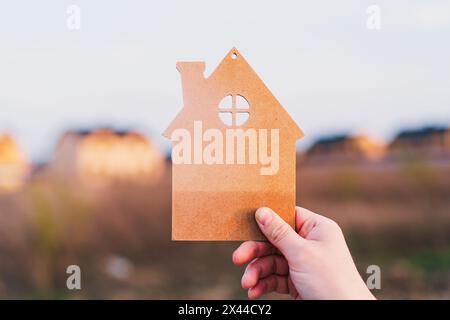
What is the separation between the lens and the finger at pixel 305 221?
2152 millimetres

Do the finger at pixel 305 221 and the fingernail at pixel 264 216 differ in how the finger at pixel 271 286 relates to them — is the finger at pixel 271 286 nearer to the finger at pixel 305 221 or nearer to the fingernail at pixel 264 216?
the finger at pixel 305 221

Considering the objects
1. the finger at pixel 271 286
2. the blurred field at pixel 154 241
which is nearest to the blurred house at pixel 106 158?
the blurred field at pixel 154 241

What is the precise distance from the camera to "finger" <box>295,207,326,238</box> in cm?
215

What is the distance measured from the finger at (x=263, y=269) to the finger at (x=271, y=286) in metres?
0.02

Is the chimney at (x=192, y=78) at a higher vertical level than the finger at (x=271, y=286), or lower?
higher

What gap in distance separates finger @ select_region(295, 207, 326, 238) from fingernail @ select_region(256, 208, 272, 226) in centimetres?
25

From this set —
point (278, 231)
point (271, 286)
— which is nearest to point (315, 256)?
point (278, 231)

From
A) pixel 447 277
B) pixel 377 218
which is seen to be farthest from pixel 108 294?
pixel 447 277

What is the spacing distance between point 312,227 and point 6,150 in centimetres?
709

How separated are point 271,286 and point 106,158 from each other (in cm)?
785

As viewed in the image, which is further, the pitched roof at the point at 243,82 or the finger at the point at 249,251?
the finger at the point at 249,251

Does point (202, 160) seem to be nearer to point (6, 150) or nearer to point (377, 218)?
point (6, 150)

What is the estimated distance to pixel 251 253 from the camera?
86.4 inches

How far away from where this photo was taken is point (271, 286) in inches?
93.5
